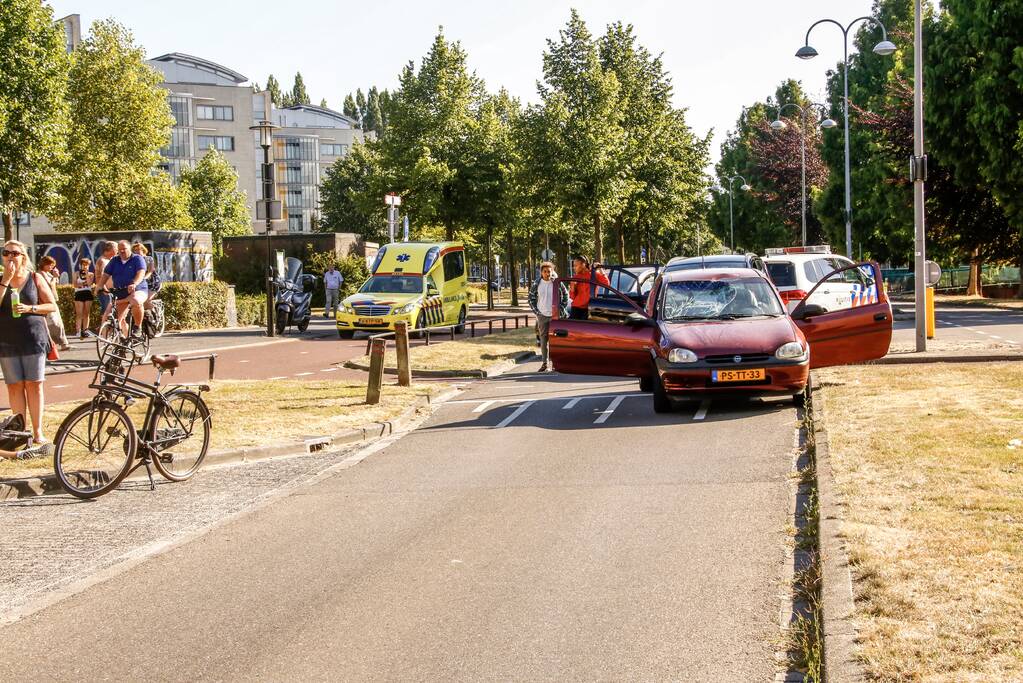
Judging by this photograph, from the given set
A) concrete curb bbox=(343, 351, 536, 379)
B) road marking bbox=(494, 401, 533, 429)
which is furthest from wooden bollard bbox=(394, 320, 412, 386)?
road marking bbox=(494, 401, 533, 429)

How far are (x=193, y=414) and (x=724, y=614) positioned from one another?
617 cm

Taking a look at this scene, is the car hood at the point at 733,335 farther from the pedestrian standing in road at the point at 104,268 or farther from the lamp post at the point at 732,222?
the lamp post at the point at 732,222

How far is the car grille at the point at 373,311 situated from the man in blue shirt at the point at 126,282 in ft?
34.6

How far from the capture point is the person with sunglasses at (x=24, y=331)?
10828 millimetres

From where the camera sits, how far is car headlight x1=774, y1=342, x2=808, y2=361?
13.5 m

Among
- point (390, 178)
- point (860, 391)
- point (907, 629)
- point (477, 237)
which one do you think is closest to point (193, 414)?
point (907, 629)

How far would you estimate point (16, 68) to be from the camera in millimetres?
31578

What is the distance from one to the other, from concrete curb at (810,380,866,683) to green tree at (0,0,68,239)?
91.0 ft

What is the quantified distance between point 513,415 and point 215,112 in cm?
10556

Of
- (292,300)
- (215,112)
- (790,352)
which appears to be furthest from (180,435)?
(215,112)

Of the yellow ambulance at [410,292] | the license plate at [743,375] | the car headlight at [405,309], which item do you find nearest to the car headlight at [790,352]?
the license plate at [743,375]

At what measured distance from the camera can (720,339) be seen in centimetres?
1370

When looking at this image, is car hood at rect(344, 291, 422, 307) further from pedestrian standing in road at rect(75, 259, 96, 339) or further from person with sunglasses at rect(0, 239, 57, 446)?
person with sunglasses at rect(0, 239, 57, 446)

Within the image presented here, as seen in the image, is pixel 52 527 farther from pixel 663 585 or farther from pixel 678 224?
pixel 678 224
